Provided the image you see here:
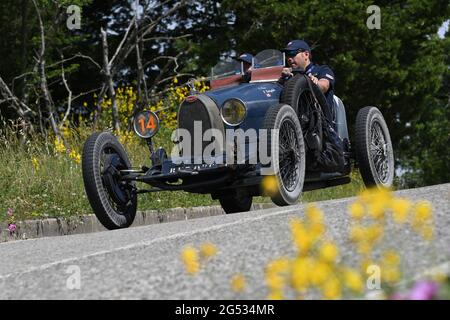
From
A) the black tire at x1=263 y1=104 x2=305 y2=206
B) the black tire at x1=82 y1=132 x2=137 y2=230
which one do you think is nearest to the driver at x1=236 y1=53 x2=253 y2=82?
the black tire at x1=263 y1=104 x2=305 y2=206

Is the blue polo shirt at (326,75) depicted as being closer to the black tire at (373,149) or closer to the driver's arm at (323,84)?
the driver's arm at (323,84)

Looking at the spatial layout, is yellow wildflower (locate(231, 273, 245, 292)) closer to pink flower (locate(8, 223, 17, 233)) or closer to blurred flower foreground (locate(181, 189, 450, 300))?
blurred flower foreground (locate(181, 189, 450, 300))

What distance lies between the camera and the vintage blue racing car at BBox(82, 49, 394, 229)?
348 inches

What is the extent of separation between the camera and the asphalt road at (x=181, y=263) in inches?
180

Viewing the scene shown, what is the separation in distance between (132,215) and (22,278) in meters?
3.97

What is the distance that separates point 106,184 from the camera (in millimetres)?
9078

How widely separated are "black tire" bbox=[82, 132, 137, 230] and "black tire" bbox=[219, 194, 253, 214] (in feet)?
4.89

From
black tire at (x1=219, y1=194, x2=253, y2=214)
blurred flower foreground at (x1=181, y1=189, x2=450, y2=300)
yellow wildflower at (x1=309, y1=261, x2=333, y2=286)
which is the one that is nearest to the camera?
yellow wildflower at (x1=309, y1=261, x2=333, y2=286)

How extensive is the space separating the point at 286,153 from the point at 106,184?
1.69m

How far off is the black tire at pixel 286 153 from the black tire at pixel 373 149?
1.24 m

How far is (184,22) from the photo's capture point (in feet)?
86.4

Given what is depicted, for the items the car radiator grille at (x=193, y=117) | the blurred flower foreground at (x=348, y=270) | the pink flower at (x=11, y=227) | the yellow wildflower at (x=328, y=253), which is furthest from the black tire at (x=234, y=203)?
the yellow wildflower at (x=328, y=253)
